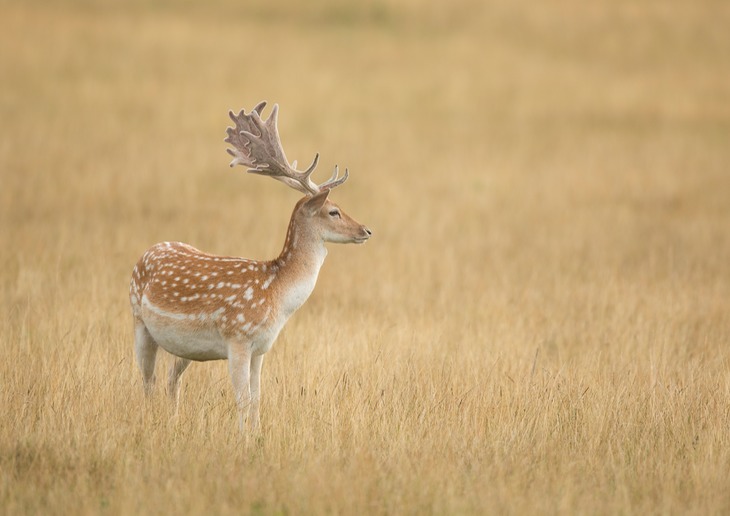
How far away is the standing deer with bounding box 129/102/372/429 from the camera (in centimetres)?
612

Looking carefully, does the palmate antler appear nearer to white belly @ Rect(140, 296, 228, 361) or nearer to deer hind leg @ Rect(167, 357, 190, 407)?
white belly @ Rect(140, 296, 228, 361)

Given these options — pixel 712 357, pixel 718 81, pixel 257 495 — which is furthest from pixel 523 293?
pixel 718 81

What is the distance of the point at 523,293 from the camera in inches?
410

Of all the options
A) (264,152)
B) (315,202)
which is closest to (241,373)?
(315,202)

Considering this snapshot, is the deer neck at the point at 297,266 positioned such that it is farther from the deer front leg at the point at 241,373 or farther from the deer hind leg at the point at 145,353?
the deer hind leg at the point at 145,353

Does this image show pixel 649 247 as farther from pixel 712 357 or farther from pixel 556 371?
pixel 556 371

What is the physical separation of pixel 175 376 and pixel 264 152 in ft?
5.15

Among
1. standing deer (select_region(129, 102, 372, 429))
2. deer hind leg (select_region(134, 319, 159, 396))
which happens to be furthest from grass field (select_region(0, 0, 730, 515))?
standing deer (select_region(129, 102, 372, 429))

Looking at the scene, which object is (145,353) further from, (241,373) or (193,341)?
(241,373)

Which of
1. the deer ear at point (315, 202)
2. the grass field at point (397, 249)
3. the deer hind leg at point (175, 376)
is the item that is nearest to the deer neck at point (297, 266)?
the deer ear at point (315, 202)

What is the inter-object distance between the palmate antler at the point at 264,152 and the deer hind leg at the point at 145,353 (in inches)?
48.5

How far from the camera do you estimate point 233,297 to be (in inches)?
244

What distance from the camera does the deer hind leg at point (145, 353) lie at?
21.7 ft

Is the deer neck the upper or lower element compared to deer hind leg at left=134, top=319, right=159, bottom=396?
upper
